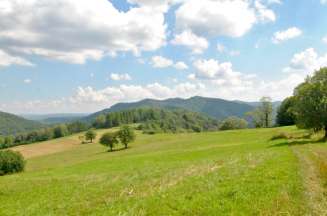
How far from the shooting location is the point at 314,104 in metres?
45.3

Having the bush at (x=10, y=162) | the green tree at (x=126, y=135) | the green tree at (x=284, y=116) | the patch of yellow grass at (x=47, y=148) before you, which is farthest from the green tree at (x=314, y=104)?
the patch of yellow grass at (x=47, y=148)

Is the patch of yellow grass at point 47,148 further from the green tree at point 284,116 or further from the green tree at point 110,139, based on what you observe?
the green tree at point 284,116

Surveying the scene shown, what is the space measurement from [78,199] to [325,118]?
1605 inches

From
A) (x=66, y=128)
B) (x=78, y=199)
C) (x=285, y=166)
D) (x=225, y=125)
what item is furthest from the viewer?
(x=66, y=128)

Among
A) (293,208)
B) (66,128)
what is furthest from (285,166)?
(66,128)

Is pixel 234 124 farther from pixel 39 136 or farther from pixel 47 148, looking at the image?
pixel 39 136

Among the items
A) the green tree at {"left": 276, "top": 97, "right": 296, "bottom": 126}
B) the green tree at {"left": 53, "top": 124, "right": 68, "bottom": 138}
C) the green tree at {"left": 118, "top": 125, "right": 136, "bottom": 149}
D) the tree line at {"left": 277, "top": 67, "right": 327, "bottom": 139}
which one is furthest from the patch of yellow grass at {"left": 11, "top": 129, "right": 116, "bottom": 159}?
the tree line at {"left": 277, "top": 67, "right": 327, "bottom": 139}

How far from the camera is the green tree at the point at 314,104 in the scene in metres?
44.8

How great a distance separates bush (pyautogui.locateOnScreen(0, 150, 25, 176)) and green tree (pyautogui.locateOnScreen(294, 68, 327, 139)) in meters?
56.7

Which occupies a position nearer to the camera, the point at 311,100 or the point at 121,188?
the point at 121,188

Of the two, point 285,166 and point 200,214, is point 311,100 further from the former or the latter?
point 200,214

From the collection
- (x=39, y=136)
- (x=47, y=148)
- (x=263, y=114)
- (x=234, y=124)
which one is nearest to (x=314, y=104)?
(x=263, y=114)

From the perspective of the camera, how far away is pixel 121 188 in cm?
1869

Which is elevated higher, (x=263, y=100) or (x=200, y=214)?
(x=263, y=100)
